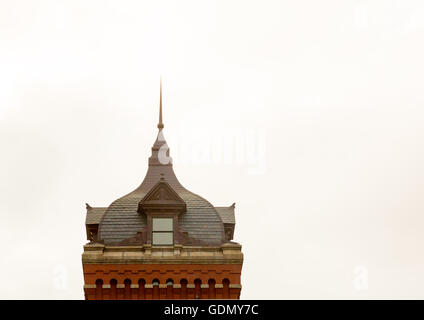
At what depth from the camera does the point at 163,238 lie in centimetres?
8894

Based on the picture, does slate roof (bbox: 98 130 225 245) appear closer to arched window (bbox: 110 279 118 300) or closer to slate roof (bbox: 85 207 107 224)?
slate roof (bbox: 85 207 107 224)

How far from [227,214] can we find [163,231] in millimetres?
5683

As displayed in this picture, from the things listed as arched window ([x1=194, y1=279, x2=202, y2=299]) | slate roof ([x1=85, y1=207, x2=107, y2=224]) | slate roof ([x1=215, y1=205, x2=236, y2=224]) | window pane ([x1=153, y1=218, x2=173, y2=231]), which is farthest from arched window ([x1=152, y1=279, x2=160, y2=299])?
slate roof ([x1=215, y1=205, x2=236, y2=224])

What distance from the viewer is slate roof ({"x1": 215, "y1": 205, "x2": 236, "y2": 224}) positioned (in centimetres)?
9300

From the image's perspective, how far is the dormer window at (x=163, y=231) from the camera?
292 feet

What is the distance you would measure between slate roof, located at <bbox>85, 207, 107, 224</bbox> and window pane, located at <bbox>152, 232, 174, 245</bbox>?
4.60 meters

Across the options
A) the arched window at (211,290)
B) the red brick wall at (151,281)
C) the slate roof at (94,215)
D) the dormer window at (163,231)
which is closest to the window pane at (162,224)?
the dormer window at (163,231)

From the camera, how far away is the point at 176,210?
293 ft

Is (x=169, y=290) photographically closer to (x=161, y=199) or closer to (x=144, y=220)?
(x=144, y=220)

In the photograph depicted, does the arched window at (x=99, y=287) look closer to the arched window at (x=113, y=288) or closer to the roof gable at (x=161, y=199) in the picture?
the arched window at (x=113, y=288)
